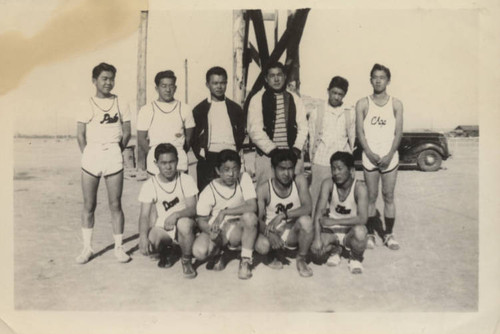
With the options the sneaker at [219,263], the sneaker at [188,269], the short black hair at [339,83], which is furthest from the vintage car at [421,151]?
the sneaker at [188,269]

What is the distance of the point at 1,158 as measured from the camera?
2.24 m

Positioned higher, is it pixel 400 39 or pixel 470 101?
pixel 400 39

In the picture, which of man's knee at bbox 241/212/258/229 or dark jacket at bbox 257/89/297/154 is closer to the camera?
man's knee at bbox 241/212/258/229

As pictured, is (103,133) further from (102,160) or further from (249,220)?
(249,220)

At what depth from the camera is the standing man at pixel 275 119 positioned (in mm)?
2205

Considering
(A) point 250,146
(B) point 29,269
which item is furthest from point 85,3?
(B) point 29,269

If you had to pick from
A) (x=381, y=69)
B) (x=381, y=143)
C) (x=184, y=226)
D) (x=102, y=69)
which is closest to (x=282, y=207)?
(x=184, y=226)

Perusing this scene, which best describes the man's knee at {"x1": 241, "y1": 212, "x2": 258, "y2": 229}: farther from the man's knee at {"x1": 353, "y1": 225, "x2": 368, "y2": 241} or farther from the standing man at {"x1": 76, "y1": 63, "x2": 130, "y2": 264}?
the standing man at {"x1": 76, "y1": 63, "x2": 130, "y2": 264}

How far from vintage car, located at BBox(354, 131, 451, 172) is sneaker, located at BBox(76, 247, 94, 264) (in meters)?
1.25

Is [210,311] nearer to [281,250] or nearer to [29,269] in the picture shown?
[281,250]

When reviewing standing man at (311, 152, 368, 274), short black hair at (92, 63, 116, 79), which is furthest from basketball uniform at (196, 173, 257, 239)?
short black hair at (92, 63, 116, 79)

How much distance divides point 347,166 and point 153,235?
90cm

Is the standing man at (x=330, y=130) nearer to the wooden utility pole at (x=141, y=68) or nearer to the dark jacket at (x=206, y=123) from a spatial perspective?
the dark jacket at (x=206, y=123)

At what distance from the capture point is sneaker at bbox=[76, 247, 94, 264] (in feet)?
7.27
